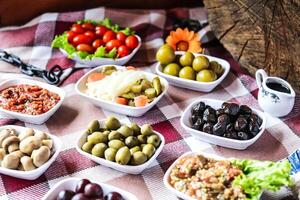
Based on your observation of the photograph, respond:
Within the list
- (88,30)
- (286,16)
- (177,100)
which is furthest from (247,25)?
(88,30)

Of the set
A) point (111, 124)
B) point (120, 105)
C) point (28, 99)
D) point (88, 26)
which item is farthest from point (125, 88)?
point (88, 26)

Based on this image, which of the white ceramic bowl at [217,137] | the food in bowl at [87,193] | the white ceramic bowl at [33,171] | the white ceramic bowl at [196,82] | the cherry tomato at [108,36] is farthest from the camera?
the cherry tomato at [108,36]

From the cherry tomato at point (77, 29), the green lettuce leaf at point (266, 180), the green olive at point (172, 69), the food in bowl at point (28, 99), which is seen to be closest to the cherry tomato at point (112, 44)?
the cherry tomato at point (77, 29)

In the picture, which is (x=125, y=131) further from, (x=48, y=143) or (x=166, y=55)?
(x=166, y=55)

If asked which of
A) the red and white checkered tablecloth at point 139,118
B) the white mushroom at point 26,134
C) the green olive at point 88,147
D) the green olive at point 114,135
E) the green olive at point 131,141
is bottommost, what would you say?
the red and white checkered tablecloth at point 139,118

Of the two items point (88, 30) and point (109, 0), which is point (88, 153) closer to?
point (88, 30)

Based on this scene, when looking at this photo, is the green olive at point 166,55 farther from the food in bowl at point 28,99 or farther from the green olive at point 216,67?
the food in bowl at point 28,99

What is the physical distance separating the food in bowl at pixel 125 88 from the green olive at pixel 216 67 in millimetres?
212

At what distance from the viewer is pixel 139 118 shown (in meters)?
1.50

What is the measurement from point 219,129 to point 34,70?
0.75 m

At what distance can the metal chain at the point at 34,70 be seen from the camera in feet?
5.49

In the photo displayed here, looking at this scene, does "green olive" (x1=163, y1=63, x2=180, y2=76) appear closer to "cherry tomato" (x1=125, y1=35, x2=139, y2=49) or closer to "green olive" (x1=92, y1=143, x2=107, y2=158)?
"cherry tomato" (x1=125, y1=35, x2=139, y2=49)

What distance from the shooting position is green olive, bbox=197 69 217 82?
1.59 m

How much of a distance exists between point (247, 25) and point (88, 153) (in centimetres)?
74
